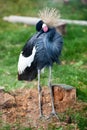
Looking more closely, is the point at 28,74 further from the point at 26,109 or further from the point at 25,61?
the point at 26,109

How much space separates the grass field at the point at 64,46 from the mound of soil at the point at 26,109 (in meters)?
0.47

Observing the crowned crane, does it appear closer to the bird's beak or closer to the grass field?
the bird's beak

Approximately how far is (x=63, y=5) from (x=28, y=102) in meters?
8.54

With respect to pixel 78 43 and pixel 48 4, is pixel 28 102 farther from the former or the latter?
pixel 48 4

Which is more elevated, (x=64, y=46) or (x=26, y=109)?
(x=64, y=46)

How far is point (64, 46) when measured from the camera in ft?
36.7

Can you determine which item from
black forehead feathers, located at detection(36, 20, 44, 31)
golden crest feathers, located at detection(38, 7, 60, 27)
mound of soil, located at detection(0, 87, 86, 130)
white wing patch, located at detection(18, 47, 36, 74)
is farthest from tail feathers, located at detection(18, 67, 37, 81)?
golden crest feathers, located at detection(38, 7, 60, 27)

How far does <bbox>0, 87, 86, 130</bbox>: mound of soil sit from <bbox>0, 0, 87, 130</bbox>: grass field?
47 cm

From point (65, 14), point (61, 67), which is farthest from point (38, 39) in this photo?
point (65, 14)

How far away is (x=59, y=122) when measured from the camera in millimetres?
6648

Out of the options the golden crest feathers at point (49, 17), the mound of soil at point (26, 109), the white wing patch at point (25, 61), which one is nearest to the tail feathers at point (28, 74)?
Result: the white wing patch at point (25, 61)

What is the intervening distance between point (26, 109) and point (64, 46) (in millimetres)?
4475

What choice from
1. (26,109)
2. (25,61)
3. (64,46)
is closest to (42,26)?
(25,61)

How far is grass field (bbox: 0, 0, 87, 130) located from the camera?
8.41 m
